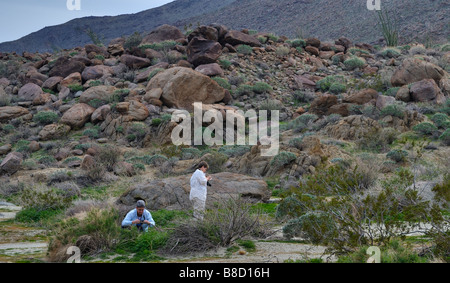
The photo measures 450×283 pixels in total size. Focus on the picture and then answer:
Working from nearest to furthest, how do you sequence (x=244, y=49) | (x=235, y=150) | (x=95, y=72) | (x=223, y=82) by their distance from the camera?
(x=235, y=150) → (x=223, y=82) → (x=95, y=72) → (x=244, y=49)

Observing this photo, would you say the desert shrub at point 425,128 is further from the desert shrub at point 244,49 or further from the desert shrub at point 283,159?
the desert shrub at point 244,49

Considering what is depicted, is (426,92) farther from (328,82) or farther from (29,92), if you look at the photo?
(29,92)

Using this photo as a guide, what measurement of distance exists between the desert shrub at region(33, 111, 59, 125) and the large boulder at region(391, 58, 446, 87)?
19.4 metres

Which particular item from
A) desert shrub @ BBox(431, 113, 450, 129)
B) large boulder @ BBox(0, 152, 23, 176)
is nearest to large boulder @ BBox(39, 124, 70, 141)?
large boulder @ BBox(0, 152, 23, 176)

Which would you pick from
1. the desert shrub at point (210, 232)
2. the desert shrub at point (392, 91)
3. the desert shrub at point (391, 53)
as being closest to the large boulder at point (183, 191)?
the desert shrub at point (210, 232)

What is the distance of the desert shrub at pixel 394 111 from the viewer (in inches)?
805

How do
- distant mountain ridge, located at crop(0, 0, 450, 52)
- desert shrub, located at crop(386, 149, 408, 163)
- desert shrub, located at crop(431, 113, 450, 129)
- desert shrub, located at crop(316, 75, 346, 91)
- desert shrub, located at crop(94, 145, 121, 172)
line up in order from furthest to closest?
distant mountain ridge, located at crop(0, 0, 450, 52) → desert shrub, located at crop(316, 75, 346, 91) → desert shrub, located at crop(431, 113, 450, 129) → desert shrub, located at crop(94, 145, 121, 172) → desert shrub, located at crop(386, 149, 408, 163)

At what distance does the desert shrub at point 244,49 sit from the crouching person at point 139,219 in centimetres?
2425

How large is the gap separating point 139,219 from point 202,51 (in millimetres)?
22102

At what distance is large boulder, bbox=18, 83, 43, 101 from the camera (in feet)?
91.8

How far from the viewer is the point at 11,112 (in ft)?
84.8

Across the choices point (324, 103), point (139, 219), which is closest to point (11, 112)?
point (324, 103)

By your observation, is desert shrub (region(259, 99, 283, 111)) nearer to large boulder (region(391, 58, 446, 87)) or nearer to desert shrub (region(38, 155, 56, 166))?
large boulder (region(391, 58, 446, 87))

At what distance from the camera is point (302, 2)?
68.8 m
